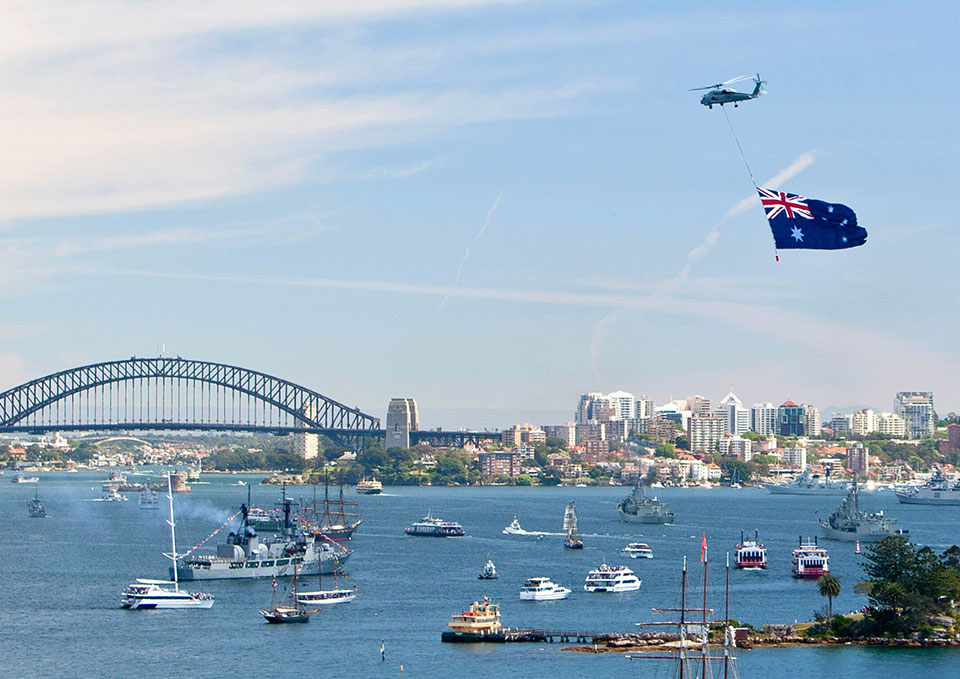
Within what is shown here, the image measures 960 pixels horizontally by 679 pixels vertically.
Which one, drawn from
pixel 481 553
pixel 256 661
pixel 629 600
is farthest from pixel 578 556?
pixel 256 661

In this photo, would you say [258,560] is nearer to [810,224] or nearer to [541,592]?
[541,592]

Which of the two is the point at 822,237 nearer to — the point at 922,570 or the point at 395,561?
the point at 922,570

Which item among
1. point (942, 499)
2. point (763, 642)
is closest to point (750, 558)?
point (763, 642)

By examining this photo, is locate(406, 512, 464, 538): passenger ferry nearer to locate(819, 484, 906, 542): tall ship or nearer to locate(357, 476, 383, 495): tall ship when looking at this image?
locate(819, 484, 906, 542): tall ship

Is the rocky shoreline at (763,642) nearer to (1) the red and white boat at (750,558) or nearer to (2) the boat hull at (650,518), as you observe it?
(1) the red and white boat at (750,558)

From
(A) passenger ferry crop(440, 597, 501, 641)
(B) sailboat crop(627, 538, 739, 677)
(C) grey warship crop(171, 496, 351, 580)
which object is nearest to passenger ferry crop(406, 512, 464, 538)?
(C) grey warship crop(171, 496, 351, 580)

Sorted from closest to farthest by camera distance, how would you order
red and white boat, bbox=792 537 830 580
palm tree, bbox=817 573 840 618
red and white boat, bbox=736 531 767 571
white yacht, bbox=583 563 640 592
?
palm tree, bbox=817 573 840 618 < white yacht, bbox=583 563 640 592 < red and white boat, bbox=792 537 830 580 < red and white boat, bbox=736 531 767 571

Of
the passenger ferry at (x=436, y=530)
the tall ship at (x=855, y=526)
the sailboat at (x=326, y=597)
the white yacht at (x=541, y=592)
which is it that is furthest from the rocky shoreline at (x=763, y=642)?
the passenger ferry at (x=436, y=530)
